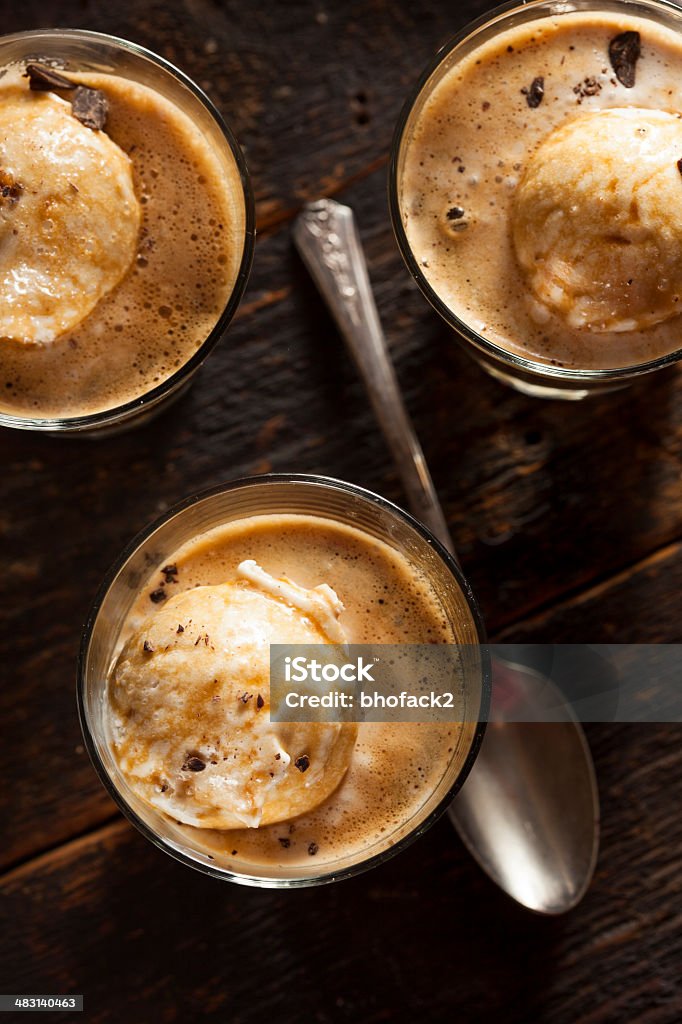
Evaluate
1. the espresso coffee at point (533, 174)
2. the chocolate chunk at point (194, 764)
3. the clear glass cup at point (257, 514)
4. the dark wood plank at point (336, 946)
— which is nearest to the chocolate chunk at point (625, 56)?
the espresso coffee at point (533, 174)

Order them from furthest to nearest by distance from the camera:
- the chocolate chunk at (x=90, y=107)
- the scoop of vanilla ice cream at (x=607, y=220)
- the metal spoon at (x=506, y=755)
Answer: the metal spoon at (x=506, y=755)
the chocolate chunk at (x=90, y=107)
the scoop of vanilla ice cream at (x=607, y=220)

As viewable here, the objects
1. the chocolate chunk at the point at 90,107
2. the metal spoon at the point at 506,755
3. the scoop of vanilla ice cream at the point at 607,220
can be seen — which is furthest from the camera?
the metal spoon at the point at 506,755

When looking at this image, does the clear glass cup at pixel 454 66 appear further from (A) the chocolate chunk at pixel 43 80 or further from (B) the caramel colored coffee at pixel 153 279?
(A) the chocolate chunk at pixel 43 80

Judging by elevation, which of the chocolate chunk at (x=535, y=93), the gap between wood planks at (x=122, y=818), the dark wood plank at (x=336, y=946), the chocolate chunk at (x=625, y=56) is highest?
A: the chocolate chunk at (x=625, y=56)

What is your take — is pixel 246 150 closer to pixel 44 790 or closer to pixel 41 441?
pixel 41 441

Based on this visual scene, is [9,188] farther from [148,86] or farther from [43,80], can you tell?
[148,86]

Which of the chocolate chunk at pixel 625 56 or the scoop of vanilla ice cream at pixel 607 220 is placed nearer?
the scoop of vanilla ice cream at pixel 607 220

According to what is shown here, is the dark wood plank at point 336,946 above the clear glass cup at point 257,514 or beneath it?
beneath
